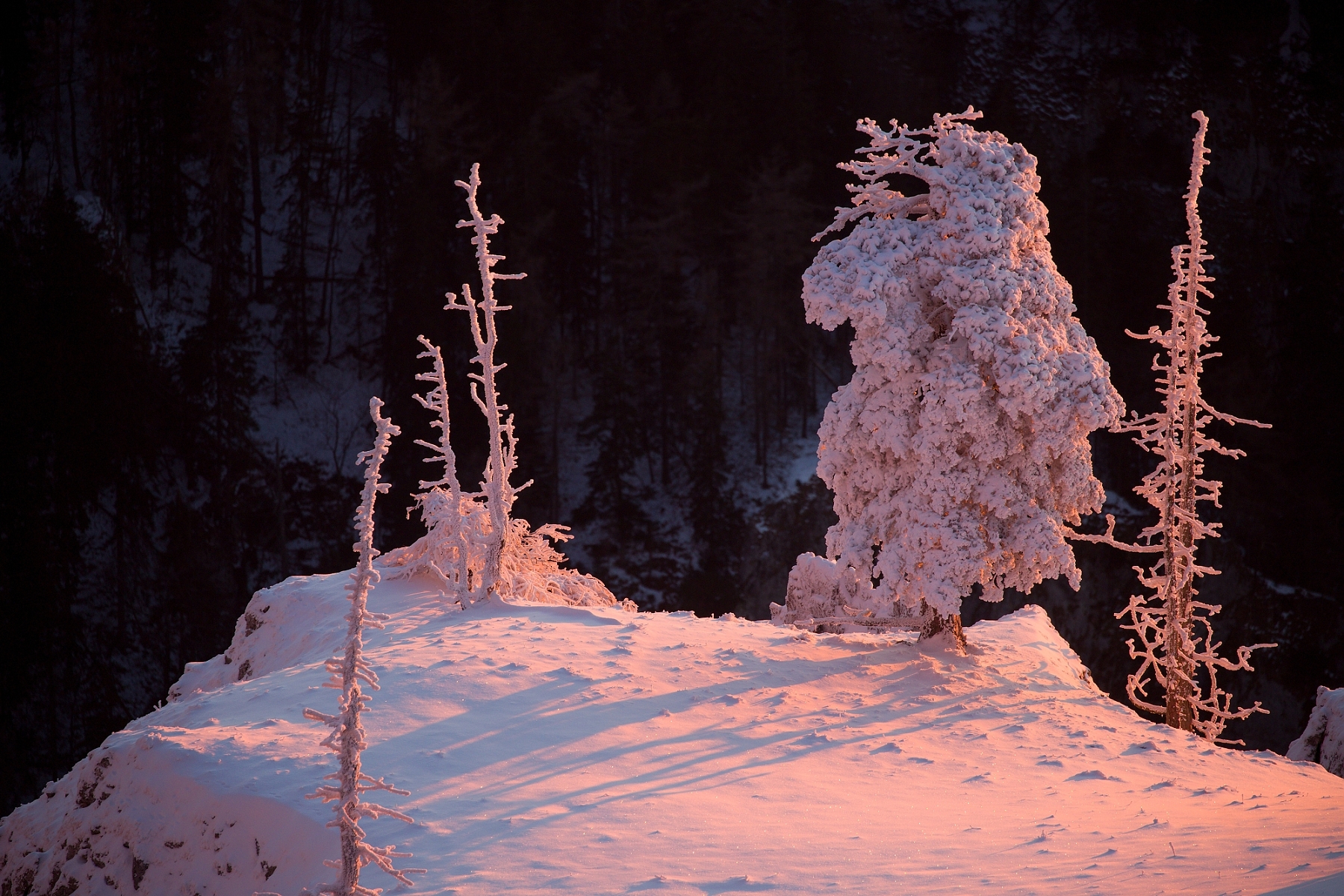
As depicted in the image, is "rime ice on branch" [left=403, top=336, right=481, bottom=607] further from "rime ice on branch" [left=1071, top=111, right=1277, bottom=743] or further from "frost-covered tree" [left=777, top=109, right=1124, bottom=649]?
"rime ice on branch" [left=1071, top=111, right=1277, bottom=743]

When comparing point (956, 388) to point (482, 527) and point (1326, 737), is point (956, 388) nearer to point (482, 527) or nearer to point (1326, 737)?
point (482, 527)

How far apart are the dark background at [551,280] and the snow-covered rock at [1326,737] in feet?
56.6

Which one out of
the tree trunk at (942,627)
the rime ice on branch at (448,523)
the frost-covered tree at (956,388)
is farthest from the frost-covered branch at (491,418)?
the tree trunk at (942,627)

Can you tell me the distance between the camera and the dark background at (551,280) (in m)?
34.4

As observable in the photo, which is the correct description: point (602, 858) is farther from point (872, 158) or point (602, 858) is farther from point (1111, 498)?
point (1111, 498)

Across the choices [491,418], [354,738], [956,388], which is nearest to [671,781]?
[354,738]

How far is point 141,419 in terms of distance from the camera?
115 feet

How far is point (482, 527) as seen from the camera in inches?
717

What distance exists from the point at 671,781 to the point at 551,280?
1317 inches

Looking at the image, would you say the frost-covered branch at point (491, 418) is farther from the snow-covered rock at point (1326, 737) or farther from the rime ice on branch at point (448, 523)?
the snow-covered rock at point (1326, 737)

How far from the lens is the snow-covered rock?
20.0m

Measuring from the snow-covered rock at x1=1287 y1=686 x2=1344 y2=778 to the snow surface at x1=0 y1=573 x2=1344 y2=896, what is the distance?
5.42 meters

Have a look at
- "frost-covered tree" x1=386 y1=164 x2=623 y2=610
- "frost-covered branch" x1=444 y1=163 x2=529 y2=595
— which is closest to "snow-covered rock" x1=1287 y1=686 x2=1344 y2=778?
"frost-covered tree" x1=386 y1=164 x2=623 y2=610

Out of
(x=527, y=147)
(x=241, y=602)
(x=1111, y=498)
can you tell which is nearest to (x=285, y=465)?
(x=241, y=602)
